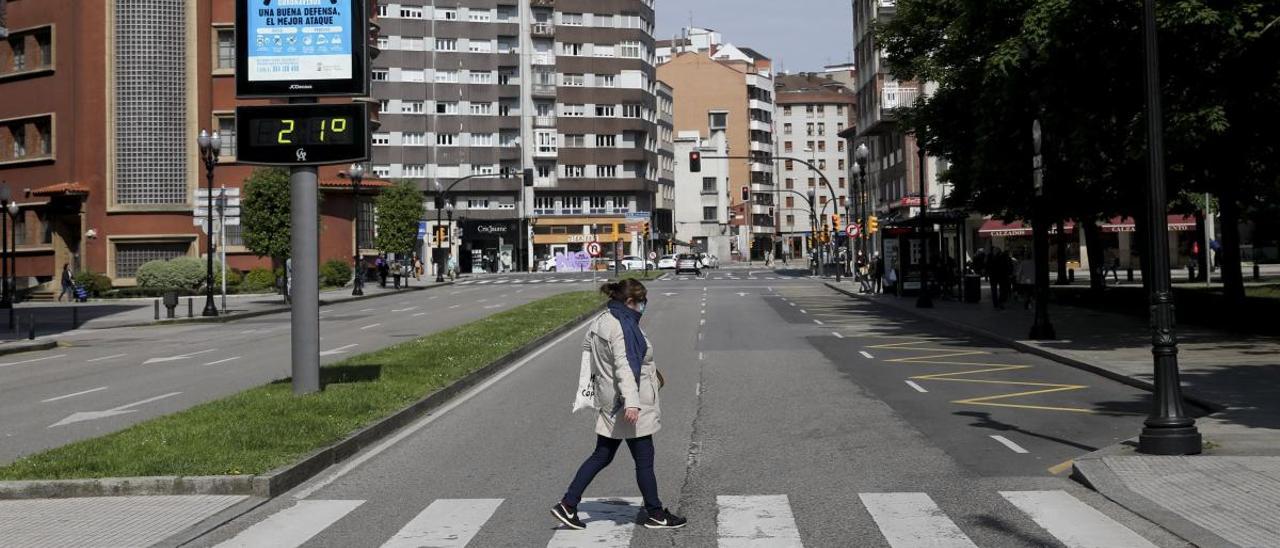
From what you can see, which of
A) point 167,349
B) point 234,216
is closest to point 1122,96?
point 167,349

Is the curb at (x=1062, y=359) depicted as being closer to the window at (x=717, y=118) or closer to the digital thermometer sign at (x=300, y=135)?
the digital thermometer sign at (x=300, y=135)

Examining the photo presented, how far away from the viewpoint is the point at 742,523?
348 inches

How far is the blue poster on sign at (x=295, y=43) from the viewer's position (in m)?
16.6

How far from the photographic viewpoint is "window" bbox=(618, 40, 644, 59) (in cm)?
11631

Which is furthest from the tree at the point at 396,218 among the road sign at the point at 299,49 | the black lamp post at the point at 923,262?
the road sign at the point at 299,49

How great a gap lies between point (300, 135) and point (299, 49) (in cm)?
116

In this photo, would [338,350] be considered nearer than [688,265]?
Yes

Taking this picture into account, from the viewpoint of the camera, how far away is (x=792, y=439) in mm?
12992

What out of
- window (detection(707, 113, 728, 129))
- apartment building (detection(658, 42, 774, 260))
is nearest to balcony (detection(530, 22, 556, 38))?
apartment building (detection(658, 42, 774, 260))

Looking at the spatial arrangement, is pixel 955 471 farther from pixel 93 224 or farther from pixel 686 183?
pixel 686 183

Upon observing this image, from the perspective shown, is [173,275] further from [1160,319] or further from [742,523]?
[742,523]

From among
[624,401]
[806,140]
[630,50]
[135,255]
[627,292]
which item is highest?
[630,50]

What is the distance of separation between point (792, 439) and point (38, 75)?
61.7 meters

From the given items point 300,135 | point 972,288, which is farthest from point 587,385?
point 972,288
